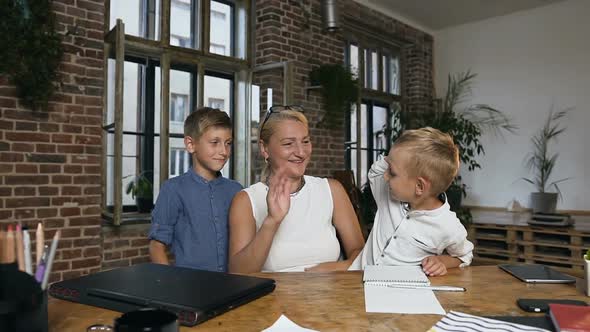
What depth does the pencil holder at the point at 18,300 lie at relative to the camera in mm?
655

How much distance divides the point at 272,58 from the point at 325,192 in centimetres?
280

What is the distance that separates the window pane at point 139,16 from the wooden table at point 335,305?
3018 millimetres

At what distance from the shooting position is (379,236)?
5.49ft

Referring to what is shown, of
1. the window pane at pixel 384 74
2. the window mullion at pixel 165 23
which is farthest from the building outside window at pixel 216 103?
the window pane at pixel 384 74

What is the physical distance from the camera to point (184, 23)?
4109 mm

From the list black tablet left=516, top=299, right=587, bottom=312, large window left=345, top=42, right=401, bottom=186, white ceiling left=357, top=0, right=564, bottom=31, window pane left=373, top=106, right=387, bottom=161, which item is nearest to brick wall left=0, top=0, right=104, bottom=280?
black tablet left=516, top=299, right=587, bottom=312

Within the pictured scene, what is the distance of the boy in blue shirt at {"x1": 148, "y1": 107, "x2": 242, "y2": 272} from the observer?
1840 mm

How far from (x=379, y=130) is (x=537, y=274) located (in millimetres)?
5007

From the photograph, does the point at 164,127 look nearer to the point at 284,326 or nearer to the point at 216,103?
the point at 216,103

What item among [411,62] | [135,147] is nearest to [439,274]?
[135,147]

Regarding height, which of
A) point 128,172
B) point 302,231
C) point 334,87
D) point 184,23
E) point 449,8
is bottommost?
point 302,231

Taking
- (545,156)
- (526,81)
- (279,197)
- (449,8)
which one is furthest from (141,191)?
(526,81)

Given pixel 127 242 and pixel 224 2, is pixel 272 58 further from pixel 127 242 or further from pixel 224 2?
pixel 127 242

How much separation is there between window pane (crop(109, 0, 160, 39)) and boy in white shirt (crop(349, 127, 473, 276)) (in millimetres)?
2866
